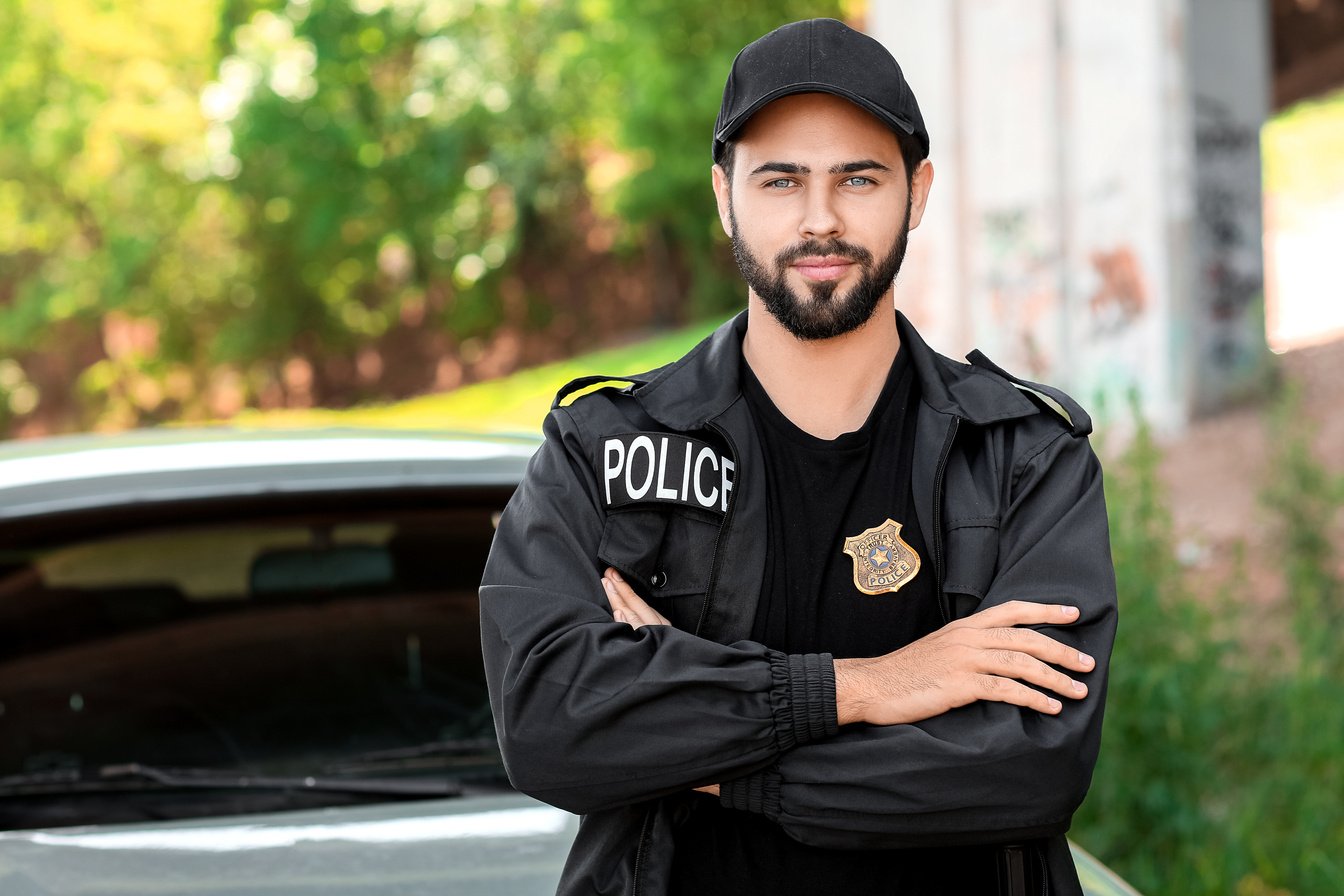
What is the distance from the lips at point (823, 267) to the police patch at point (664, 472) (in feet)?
0.86

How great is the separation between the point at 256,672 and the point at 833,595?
1.49 meters

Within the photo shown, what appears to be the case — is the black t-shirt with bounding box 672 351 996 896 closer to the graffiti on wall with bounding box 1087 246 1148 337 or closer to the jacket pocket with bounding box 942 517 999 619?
the jacket pocket with bounding box 942 517 999 619

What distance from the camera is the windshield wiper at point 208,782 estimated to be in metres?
2.45

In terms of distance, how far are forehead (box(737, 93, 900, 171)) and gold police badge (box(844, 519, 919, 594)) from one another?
50cm

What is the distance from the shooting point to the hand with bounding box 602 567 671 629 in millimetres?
1848

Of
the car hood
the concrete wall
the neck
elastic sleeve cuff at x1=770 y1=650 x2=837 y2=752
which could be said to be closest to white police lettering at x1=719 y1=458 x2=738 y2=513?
the neck

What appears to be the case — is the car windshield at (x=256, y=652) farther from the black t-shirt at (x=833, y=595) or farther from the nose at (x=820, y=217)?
the nose at (x=820, y=217)

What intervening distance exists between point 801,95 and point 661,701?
0.80 m

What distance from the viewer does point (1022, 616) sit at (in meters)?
1.81

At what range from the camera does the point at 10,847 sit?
2.23 meters

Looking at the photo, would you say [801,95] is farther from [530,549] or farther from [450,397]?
[450,397]

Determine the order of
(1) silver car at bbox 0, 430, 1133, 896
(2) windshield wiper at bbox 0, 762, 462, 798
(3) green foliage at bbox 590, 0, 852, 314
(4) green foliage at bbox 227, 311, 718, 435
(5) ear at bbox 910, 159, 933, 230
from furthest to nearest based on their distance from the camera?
(3) green foliage at bbox 590, 0, 852, 314, (4) green foliage at bbox 227, 311, 718, 435, (2) windshield wiper at bbox 0, 762, 462, 798, (1) silver car at bbox 0, 430, 1133, 896, (5) ear at bbox 910, 159, 933, 230

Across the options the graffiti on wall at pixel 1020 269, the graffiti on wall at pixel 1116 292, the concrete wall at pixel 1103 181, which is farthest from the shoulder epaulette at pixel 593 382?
the graffiti on wall at pixel 1116 292

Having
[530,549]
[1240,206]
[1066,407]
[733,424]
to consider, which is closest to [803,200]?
[733,424]
